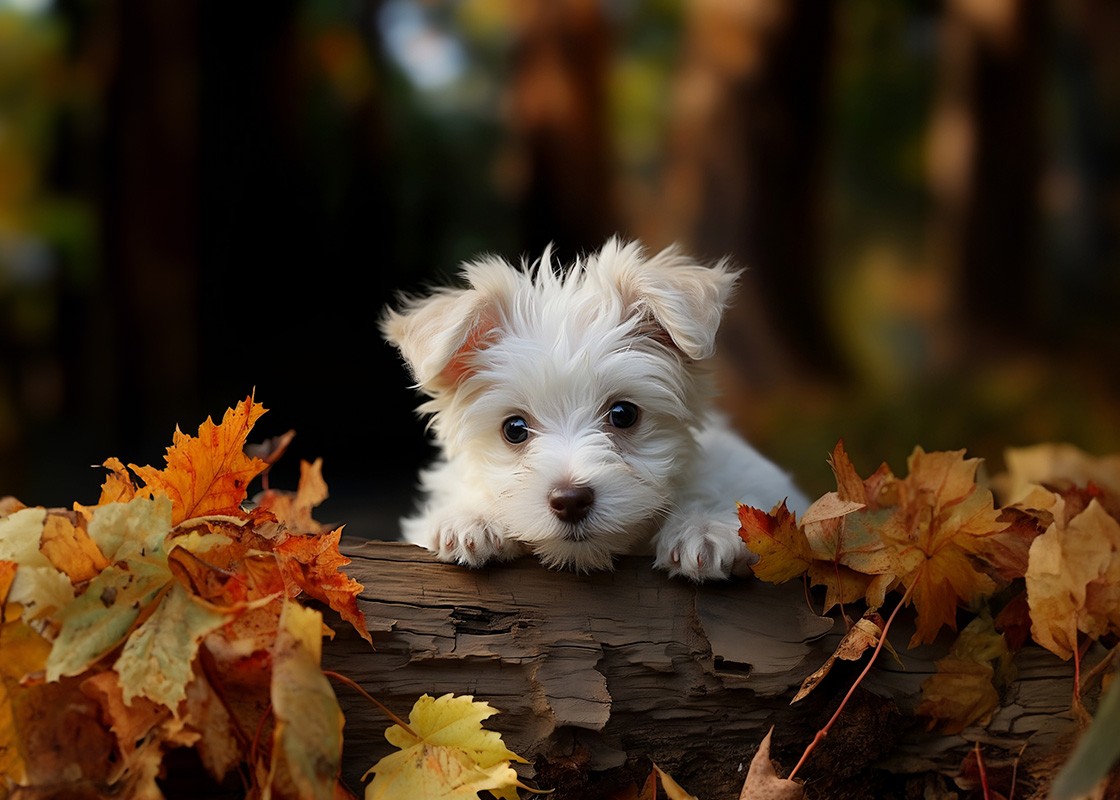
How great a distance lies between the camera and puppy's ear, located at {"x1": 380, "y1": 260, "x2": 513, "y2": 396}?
303cm

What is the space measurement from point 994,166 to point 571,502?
10.5 meters

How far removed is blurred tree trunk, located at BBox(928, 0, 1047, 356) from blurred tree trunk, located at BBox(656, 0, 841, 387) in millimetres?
2712

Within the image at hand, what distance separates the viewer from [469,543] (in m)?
2.82

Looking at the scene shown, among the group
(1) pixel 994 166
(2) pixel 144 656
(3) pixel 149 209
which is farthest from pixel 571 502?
(1) pixel 994 166

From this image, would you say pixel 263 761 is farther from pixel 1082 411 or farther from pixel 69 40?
pixel 1082 411

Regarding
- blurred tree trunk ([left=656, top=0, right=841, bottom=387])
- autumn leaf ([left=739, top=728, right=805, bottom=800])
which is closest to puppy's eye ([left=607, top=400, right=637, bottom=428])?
autumn leaf ([left=739, top=728, right=805, bottom=800])

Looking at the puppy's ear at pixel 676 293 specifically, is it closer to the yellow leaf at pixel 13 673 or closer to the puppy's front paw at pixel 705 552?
the puppy's front paw at pixel 705 552

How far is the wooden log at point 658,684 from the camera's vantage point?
2539 mm

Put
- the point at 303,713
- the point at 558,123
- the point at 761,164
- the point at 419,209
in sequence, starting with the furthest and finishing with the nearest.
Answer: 1. the point at 558,123
2. the point at 419,209
3. the point at 761,164
4. the point at 303,713

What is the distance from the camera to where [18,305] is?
8984mm

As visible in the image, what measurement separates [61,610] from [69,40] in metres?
8.21

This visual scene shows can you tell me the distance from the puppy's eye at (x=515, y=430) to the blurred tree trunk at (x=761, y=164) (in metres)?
6.48

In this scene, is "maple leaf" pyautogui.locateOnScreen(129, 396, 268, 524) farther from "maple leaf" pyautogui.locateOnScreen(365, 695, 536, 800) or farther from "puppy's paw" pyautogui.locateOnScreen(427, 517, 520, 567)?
"maple leaf" pyautogui.locateOnScreen(365, 695, 536, 800)

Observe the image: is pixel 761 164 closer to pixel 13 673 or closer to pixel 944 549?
pixel 944 549
